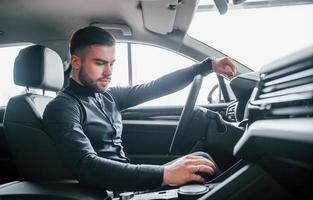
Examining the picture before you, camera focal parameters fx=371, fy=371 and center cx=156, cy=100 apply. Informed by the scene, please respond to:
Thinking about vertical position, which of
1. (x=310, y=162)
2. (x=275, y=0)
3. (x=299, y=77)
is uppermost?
(x=275, y=0)

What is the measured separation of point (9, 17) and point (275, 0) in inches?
84.6

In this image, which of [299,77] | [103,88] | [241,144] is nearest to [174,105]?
[103,88]

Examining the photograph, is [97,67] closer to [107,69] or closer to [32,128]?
[107,69]

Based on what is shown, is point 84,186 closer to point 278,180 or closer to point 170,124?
point 278,180

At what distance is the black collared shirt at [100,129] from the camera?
4.33 feet

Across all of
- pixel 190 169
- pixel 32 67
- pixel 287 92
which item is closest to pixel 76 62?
pixel 32 67

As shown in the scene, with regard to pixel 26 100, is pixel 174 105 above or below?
below

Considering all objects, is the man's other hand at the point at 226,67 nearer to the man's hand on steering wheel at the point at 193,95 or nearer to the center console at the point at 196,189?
the man's hand on steering wheel at the point at 193,95

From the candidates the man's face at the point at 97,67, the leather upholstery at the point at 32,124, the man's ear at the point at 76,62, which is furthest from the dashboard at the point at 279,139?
the man's ear at the point at 76,62

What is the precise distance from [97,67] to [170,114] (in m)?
1.11

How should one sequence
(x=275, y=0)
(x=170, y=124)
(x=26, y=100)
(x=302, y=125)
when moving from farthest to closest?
(x=275, y=0)
(x=170, y=124)
(x=26, y=100)
(x=302, y=125)

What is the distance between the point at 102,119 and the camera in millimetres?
1799

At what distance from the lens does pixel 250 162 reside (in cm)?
101

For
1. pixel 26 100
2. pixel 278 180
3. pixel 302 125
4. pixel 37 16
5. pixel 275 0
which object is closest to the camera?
pixel 302 125
